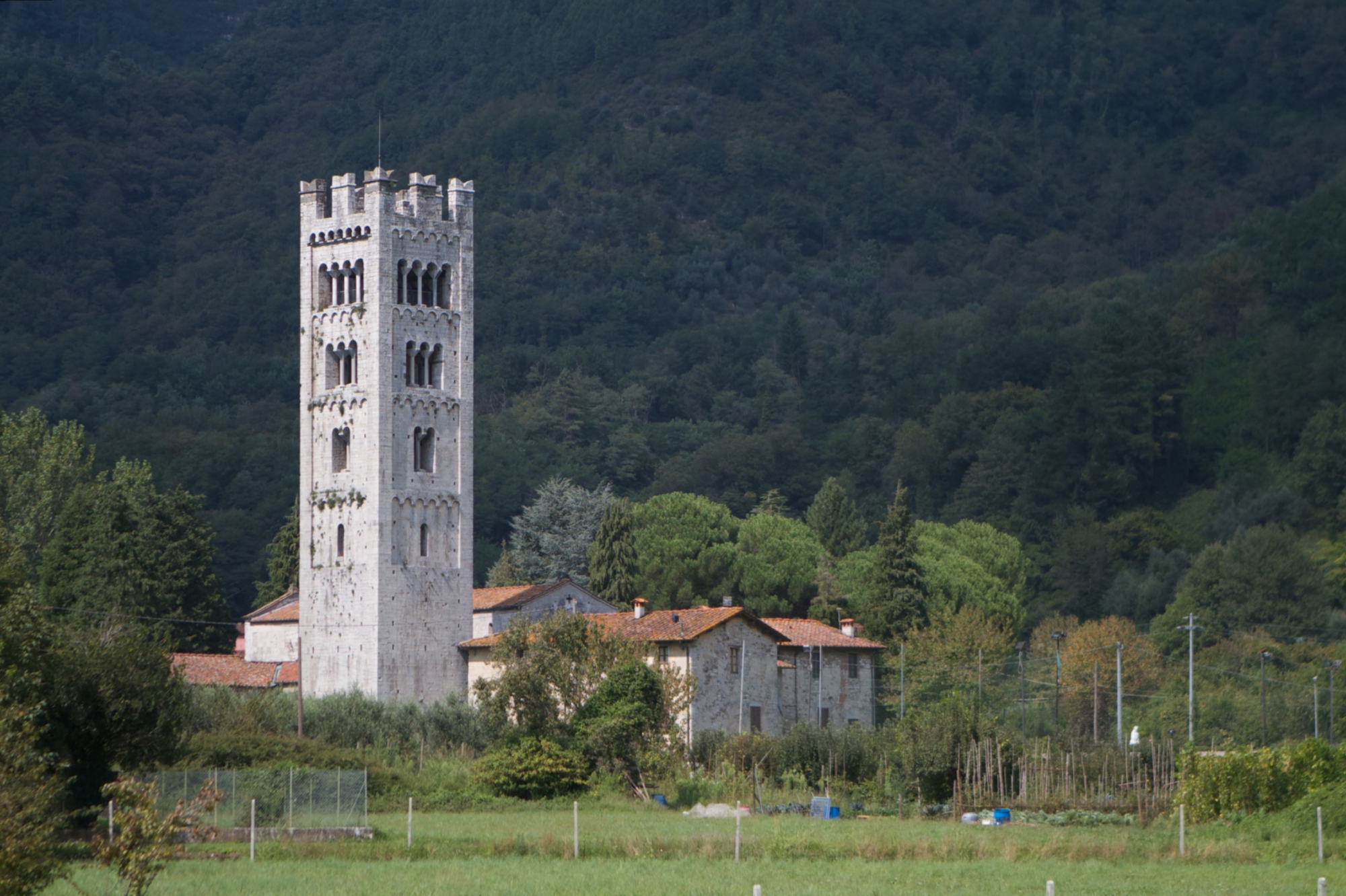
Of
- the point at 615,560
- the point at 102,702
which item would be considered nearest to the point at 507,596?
the point at 615,560

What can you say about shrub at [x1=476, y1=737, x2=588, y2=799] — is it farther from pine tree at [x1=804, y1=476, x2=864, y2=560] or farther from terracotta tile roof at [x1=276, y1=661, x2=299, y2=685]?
pine tree at [x1=804, y1=476, x2=864, y2=560]

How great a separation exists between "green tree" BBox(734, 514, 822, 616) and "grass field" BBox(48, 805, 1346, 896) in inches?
1672

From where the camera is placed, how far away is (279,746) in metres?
55.9

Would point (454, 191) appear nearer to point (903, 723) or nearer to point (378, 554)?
point (378, 554)

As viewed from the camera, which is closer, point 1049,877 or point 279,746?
point 1049,877

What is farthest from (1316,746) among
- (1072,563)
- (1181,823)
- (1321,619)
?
(1072,563)

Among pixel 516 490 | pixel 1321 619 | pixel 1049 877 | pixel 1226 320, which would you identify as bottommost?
pixel 1049 877

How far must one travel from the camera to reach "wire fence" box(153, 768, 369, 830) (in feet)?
151

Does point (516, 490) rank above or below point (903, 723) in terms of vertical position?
above

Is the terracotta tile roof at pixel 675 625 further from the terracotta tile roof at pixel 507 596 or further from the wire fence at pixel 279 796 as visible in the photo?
the wire fence at pixel 279 796

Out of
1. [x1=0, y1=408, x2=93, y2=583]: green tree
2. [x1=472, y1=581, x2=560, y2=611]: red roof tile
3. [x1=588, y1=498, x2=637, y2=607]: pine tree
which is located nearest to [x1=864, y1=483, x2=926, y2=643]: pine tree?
[x1=588, y1=498, x2=637, y2=607]: pine tree

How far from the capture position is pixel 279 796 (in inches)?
1825

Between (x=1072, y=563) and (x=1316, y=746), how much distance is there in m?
72.6

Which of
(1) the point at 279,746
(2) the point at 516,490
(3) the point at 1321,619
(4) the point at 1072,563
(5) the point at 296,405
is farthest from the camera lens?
(5) the point at 296,405
